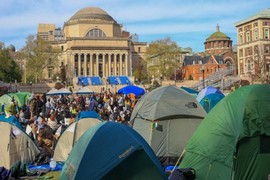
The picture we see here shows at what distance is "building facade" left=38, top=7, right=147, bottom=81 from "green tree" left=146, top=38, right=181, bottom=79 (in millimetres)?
16505

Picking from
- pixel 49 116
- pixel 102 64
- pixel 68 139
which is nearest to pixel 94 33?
pixel 102 64

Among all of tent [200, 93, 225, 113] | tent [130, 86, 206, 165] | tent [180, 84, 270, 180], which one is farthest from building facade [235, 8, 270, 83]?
tent [180, 84, 270, 180]

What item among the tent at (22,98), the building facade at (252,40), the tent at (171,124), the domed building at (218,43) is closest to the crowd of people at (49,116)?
the tent at (22,98)

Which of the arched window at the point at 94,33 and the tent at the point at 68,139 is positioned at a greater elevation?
the arched window at the point at 94,33

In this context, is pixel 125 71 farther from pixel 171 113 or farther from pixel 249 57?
pixel 171 113

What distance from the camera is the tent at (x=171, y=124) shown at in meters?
12.1

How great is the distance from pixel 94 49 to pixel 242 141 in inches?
3610

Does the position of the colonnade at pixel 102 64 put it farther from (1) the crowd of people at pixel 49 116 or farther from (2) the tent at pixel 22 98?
(2) the tent at pixel 22 98

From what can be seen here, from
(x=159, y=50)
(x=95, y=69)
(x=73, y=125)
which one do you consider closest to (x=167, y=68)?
(x=159, y=50)

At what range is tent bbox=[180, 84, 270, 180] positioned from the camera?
27.2 feet

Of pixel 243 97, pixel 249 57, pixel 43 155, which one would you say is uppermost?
pixel 249 57

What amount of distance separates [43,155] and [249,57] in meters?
73.2

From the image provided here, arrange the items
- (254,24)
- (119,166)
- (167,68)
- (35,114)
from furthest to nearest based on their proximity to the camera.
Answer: (167,68) < (254,24) < (35,114) < (119,166)

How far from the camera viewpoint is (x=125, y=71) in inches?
3935
